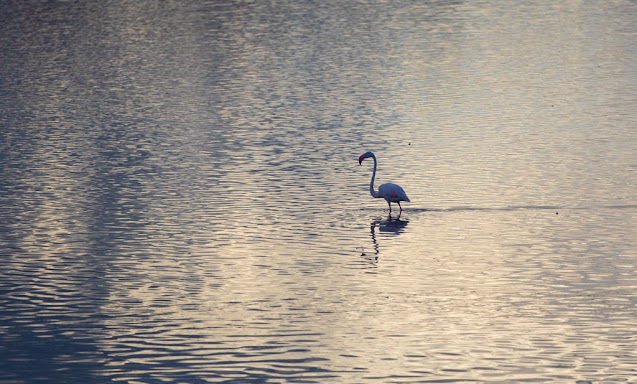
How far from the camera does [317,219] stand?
18516 millimetres

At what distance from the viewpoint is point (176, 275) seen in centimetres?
1553

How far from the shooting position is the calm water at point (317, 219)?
12.7 meters

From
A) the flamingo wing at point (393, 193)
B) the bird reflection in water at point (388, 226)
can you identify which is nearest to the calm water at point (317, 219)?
the bird reflection in water at point (388, 226)

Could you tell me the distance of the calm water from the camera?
12688 mm

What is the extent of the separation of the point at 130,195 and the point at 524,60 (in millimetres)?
21574

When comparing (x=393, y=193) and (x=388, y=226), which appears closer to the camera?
(x=388, y=226)

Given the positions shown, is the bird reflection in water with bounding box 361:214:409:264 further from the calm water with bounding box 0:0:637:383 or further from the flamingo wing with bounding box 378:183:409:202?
the flamingo wing with bounding box 378:183:409:202

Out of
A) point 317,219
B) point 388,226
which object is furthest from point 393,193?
point 317,219

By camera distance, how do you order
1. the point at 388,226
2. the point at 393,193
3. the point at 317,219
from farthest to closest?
the point at 393,193
the point at 317,219
the point at 388,226

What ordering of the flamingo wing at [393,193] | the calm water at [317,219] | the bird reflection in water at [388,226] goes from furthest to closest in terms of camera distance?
the flamingo wing at [393,193] → the bird reflection in water at [388,226] → the calm water at [317,219]

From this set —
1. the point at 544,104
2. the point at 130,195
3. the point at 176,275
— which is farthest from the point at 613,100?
the point at 176,275

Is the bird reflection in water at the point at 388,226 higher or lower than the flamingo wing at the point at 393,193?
lower

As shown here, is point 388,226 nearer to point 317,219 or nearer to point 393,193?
point 393,193

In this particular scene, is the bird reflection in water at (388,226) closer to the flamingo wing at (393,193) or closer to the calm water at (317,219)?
the calm water at (317,219)
